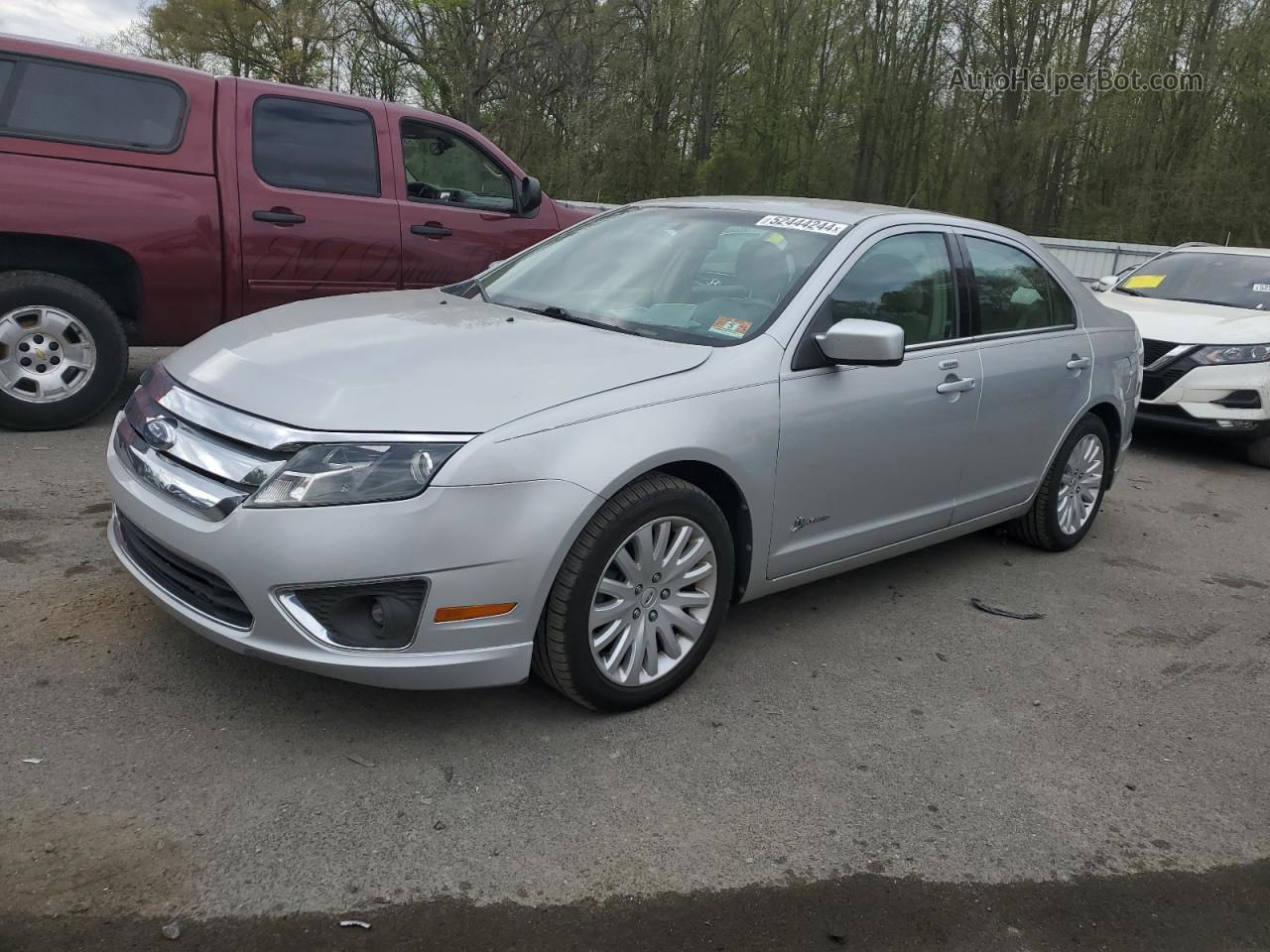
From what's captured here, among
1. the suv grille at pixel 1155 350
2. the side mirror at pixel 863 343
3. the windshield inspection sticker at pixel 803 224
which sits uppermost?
the windshield inspection sticker at pixel 803 224

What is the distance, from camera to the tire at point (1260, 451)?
26.2 feet

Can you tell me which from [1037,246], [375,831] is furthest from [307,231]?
[375,831]

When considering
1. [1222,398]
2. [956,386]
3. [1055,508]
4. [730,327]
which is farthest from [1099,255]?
[730,327]

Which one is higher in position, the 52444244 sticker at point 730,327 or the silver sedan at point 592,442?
the 52444244 sticker at point 730,327

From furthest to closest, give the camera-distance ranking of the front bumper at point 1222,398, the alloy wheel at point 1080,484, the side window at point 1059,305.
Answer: the front bumper at point 1222,398 < the alloy wheel at point 1080,484 < the side window at point 1059,305

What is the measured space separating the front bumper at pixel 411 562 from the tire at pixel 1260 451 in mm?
6902

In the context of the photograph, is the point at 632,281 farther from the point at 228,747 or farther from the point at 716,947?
the point at 716,947

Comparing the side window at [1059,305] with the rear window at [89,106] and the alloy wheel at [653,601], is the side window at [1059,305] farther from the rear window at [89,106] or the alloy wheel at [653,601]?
the rear window at [89,106]

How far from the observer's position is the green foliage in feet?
77.3

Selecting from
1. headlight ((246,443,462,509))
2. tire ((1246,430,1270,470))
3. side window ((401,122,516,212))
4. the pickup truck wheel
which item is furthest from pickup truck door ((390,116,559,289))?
tire ((1246,430,1270,470))

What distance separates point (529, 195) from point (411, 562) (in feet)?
16.1

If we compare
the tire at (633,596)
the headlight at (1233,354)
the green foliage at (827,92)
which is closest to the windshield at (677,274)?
the tire at (633,596)

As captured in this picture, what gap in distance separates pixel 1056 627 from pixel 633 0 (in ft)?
85.1

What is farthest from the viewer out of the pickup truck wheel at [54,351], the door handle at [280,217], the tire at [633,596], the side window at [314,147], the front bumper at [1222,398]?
the front bumper at [1222,398]
